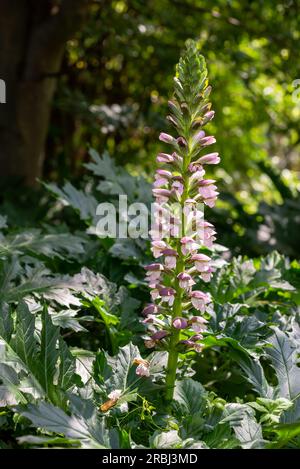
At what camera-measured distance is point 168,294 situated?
1.94m

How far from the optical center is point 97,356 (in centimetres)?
207

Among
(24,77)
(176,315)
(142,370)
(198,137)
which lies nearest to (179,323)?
(176,315)

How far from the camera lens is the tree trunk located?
442 cm

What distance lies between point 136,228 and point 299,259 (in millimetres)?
1277

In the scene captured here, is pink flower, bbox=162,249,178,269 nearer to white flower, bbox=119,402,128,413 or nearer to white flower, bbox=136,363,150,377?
white flower, bbox=136,363,150,377

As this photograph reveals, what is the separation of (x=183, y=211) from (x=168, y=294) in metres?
0.24

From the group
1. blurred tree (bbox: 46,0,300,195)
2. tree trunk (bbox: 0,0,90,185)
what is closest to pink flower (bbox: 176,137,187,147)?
blurred tree (bbox: 46,0,300,195)

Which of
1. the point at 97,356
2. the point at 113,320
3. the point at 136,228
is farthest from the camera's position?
the point at 136,228

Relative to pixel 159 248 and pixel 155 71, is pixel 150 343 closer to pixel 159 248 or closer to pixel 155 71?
pixel 159 248

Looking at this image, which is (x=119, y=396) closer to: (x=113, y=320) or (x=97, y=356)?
(x=97, y=356)

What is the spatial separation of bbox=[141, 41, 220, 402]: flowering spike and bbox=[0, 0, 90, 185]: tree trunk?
2.53 metres

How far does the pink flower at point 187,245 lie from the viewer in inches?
75.7

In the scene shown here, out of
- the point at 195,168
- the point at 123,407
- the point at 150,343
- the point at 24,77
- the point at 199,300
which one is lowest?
the point at 123,407
